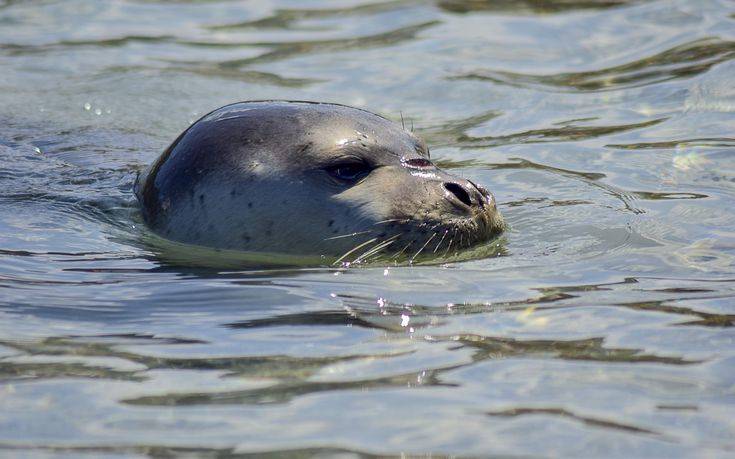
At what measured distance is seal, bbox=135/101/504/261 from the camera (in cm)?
484

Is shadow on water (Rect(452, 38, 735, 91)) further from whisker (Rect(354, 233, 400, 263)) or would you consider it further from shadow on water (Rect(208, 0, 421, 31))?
whisker (Rect(354, 233, 400, 263))

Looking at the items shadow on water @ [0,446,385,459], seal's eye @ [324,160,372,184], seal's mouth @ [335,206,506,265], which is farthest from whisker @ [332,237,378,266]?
shadow on water @ [0,446,385,459]

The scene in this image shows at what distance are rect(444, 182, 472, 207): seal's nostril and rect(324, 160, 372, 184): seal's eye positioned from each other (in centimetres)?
35

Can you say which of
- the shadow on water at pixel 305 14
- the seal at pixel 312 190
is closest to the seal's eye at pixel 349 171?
the seal at pixel 312 190

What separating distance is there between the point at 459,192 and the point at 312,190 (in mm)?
590

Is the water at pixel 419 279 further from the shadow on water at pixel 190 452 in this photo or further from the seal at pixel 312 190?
the seal at pixel 312 190

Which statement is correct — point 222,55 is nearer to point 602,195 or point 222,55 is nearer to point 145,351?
point 602,195

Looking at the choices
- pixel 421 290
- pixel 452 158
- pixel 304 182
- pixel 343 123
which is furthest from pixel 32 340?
pixel 452 158

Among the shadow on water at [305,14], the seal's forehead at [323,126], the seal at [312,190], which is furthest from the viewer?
the shadow on water at [305,14]

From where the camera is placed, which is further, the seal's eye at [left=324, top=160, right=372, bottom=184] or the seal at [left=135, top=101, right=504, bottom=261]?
the seal's eye at [left=324, top=160, right=372, bottom=184]

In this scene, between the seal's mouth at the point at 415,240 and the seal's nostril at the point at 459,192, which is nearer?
the seal's mouth at the point at 415,240

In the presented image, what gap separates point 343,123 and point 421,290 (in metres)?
1.28

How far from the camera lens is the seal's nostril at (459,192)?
16.2 feet

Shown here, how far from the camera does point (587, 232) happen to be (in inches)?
200
